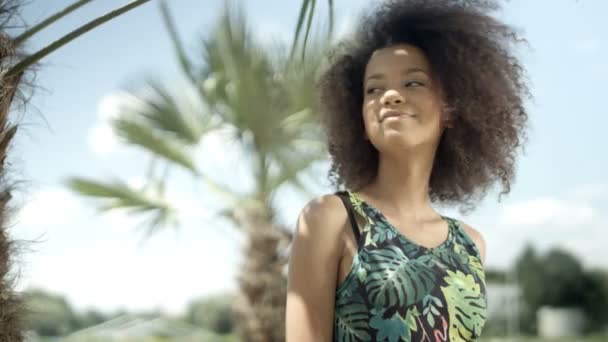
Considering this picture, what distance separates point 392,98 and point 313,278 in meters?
0.35

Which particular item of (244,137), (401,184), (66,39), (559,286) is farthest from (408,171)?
(559,286)

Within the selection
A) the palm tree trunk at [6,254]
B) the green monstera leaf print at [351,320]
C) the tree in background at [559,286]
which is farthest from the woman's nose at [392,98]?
the tree in background at [559,286]

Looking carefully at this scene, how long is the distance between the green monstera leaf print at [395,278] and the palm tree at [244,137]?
4.21m

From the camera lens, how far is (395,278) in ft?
4.04

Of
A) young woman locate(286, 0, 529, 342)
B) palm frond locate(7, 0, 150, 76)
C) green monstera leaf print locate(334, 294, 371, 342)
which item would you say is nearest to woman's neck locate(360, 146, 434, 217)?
young woman locate(286, 0, 529, 342)

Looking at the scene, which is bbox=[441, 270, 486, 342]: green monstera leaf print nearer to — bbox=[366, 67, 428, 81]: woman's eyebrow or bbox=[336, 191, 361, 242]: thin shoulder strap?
bbox=[336, 191, 361, 242]: thin shoulder strap

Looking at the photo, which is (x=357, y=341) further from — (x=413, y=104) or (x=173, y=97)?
(x=173, y=97)

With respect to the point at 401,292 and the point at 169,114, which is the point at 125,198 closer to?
the point at 169,114

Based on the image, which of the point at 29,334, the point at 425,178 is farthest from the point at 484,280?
the point at 29,334

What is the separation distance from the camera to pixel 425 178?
4.75ft

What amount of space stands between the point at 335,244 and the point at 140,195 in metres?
4.73

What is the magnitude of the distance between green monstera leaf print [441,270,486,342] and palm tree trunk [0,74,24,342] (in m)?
0.72

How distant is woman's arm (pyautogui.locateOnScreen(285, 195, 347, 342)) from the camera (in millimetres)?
1203

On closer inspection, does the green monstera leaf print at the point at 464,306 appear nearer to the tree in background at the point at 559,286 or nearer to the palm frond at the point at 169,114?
the palm frond at the point at 169,114
